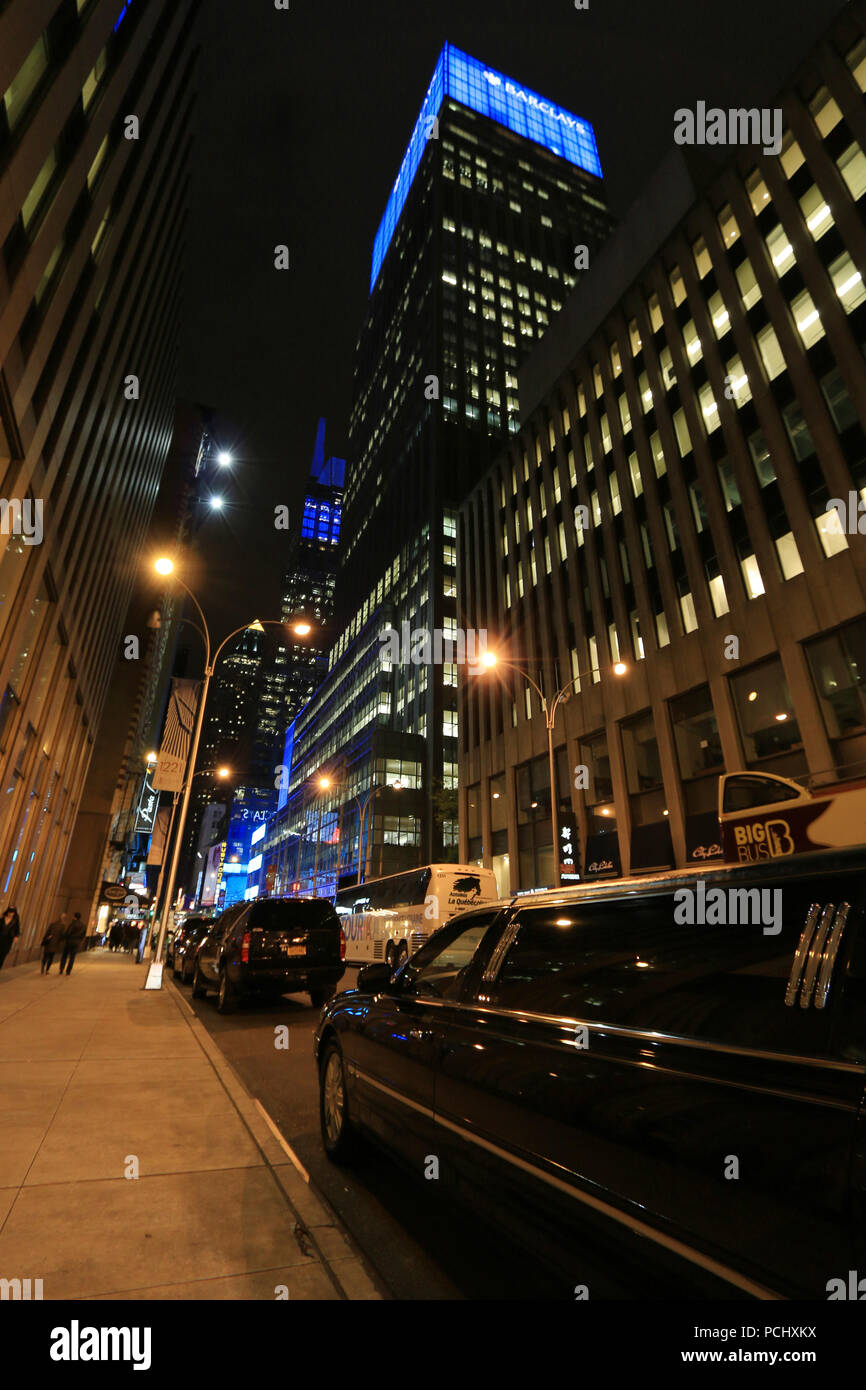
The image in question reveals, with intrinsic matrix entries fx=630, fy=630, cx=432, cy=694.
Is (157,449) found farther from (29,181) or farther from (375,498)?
(375,498)

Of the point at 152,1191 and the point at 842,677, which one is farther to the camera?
the point at 842,677

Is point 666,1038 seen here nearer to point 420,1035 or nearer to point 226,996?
point 420,1035

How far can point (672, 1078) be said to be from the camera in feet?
6.96

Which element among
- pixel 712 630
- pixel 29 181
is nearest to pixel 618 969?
pixel 29 181

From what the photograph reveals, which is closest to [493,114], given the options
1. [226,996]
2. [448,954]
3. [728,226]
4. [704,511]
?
[728,226]

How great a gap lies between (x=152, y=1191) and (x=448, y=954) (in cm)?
249

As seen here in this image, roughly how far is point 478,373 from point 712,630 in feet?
229

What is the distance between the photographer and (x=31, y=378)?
1330 cm

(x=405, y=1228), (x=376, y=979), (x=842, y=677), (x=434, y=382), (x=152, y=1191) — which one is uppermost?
(x=434, y=382)

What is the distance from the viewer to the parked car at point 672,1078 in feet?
5.48

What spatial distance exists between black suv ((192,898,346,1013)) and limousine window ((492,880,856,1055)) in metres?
9.27

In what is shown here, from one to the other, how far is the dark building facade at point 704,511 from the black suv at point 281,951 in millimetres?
15484

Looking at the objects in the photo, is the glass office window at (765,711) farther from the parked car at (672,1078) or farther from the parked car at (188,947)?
the parked car at (672,1078)

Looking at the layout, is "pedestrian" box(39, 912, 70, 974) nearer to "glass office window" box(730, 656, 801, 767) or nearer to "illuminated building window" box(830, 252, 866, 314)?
"glass office window" box(730, 656, 801, 767)
